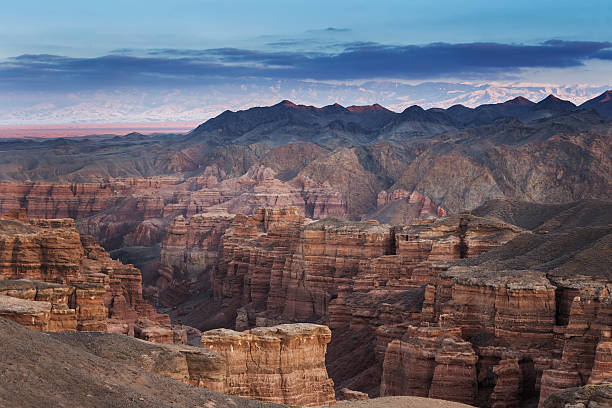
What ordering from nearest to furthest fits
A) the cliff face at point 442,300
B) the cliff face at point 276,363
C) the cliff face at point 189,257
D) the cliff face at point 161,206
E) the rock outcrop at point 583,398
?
the rock outcrop at point 583,398, the cliff face at point 276,363, the cliff face at point 442,300, the cliff face at point 189,257, the cliff face at point 161,206

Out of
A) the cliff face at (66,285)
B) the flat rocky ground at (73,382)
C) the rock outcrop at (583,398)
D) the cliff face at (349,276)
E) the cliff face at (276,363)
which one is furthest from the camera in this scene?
the cliff face at (349,276)

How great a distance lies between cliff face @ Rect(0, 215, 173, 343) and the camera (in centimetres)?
5316

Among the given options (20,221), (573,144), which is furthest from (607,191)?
A: (20,221)

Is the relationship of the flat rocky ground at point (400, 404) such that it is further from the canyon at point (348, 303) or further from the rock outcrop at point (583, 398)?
the rock outcrop at point (583, 398)

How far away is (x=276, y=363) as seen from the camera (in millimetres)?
48000

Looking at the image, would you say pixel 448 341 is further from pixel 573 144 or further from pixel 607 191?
pixel 573 144

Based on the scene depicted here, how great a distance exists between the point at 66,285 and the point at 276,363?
1846cm

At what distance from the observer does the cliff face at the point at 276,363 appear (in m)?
47.1

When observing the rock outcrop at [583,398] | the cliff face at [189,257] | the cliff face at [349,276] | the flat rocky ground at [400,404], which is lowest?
the cliff face at [189,257]

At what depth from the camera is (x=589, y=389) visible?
122ft

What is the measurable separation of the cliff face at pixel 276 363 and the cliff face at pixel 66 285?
7.79 meters

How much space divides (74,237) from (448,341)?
32.9 meters

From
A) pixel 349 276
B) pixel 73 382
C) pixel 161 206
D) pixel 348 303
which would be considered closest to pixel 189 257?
pixel 349 276

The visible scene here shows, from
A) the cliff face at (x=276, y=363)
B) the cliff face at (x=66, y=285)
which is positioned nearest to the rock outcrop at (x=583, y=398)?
the cliff face at (x=276, y=363)
